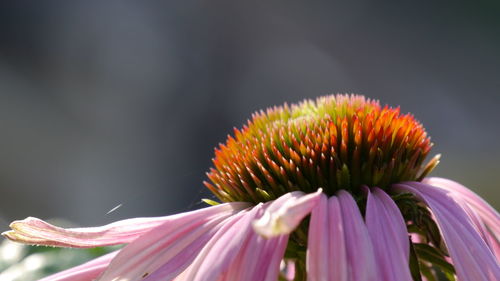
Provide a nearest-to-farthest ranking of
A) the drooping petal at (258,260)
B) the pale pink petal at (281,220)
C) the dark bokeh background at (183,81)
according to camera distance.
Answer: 1. the pale pink petal at (281,220)
2. the drooping petal at (258,260)
3. the dark bokeh background at (183,81)

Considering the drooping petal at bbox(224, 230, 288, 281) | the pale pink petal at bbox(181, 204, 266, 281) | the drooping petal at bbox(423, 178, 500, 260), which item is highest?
the pale pink petal at bbox(181, 204, 266, 281)

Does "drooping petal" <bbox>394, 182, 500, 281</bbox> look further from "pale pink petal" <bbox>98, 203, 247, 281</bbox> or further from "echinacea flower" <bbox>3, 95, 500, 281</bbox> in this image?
"pale pink petal" <bbox>98, 203, 247, 281</bbox>

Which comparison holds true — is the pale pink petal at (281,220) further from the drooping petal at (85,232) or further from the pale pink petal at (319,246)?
the drooping petal at (85,232)

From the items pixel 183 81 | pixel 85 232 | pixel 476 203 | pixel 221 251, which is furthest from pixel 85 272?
pixel 183 81

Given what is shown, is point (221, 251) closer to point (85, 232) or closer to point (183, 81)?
point (85, 232)

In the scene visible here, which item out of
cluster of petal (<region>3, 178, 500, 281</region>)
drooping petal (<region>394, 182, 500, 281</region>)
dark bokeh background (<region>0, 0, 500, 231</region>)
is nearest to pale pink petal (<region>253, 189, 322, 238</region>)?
cluster of petal (<region>3, 178, 500, 281</region>)

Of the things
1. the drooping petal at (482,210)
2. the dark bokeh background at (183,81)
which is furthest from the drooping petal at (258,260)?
the dark bokeh background at (183,81)

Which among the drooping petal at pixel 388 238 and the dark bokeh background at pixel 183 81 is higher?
the dark bokeh background at pixel 183 81
